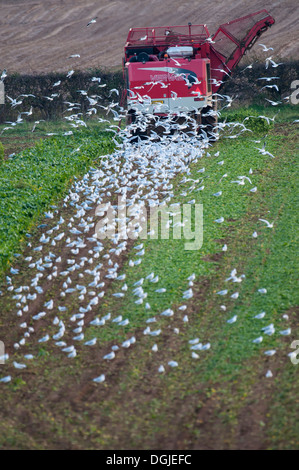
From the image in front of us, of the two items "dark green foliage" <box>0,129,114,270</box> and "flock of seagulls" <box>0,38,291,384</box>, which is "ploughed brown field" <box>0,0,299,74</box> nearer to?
"dark green foliage" <box>0,129,114,270</box>

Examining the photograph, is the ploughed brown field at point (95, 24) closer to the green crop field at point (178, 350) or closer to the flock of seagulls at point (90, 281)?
the flock of seagulls at point (90, 281)

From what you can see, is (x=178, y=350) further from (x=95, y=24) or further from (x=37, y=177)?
(x=95, y=24)

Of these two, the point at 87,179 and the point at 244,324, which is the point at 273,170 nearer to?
the point at 87,179

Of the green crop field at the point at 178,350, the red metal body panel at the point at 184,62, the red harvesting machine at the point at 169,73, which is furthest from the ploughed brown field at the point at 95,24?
the green crop field at the point at 178,350

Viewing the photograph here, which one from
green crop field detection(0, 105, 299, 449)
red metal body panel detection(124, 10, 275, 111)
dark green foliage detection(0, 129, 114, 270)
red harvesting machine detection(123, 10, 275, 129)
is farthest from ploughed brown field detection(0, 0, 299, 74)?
green crop field detection(0, 105, 299, 449)

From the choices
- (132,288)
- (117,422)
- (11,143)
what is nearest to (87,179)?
(132,288)

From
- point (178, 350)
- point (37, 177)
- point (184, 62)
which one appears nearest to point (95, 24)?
point (184, 62)

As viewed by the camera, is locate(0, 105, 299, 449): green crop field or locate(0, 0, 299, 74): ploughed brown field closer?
locate(0, 105, 299, 449): green crop field

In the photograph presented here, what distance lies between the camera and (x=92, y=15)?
49469 mm

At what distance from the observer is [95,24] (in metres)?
48.8

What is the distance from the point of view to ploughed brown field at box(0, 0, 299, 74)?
141ft
